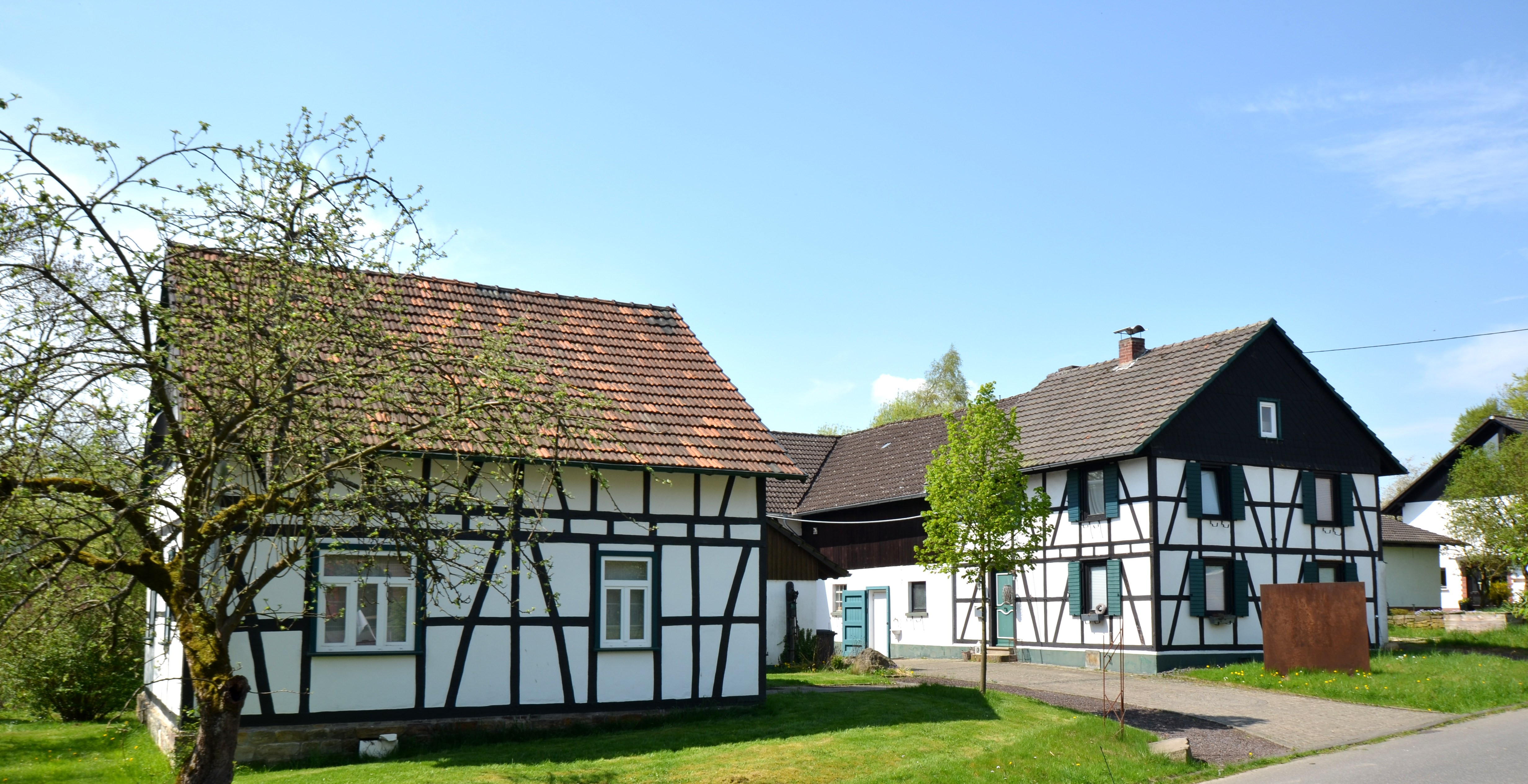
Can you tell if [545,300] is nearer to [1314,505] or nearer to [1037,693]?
[1037,693]

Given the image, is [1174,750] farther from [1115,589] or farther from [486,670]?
[1115,589]

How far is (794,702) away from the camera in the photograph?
17.6 m

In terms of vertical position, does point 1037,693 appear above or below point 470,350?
below

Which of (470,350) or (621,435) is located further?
(621,435)

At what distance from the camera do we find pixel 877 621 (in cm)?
3397

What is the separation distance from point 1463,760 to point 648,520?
10.4 m

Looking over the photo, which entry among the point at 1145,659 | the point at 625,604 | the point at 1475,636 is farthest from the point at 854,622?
the point at 625,604

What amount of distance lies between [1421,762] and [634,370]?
470 inches

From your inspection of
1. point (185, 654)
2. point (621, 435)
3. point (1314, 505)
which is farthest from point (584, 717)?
point (1314, 505)

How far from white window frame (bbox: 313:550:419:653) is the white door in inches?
783

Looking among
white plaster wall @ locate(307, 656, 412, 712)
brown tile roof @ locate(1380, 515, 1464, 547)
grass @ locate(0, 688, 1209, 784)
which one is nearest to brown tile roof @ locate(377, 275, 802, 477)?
white plaster wall @ locate(307, 656, 412, 712)

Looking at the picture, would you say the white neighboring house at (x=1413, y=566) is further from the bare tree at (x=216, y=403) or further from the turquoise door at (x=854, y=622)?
the bare tree at (x=216, y=403)

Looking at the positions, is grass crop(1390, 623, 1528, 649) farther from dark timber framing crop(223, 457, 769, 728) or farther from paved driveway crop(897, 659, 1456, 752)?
dark timber framing crop(223, 457, 769, 728)

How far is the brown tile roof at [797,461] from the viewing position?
3684 cm
